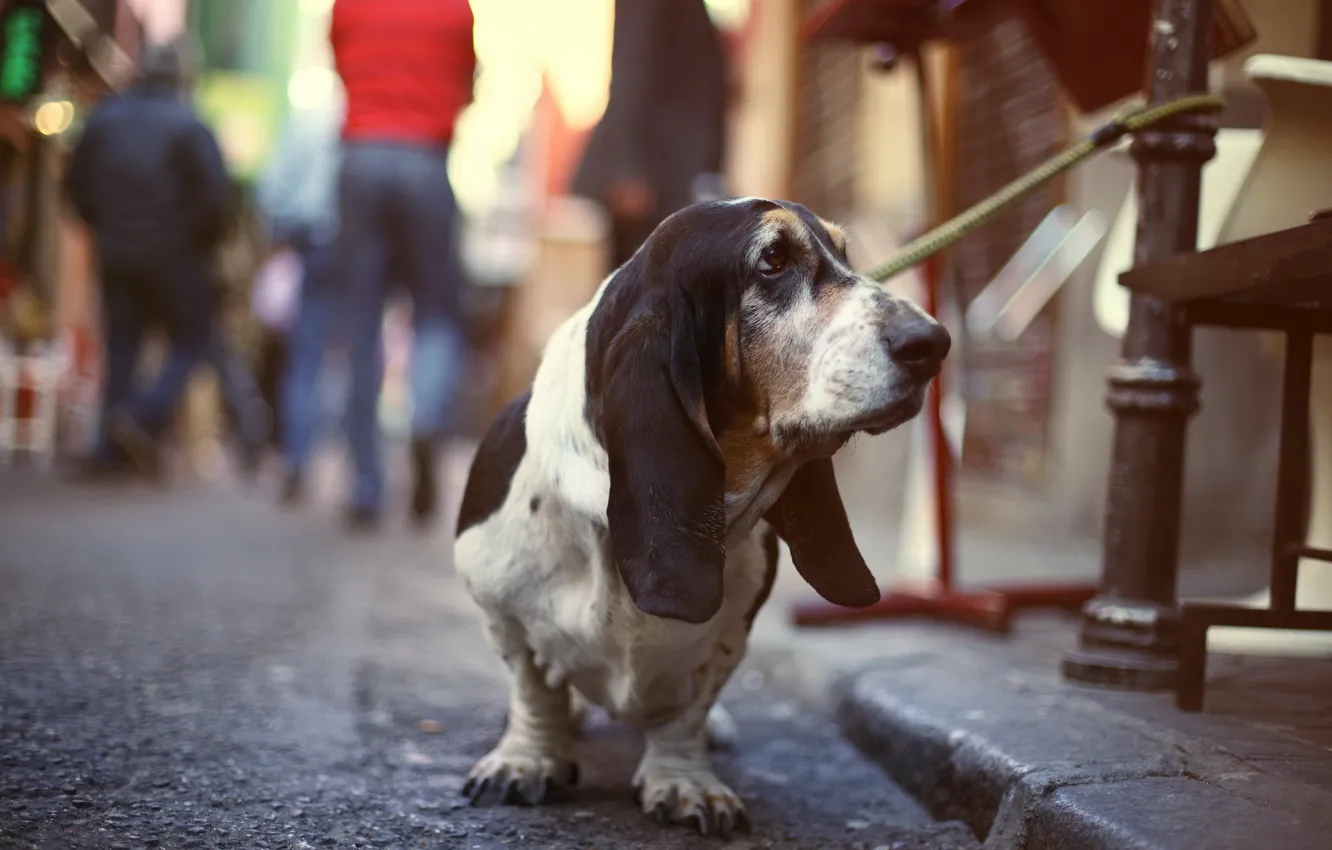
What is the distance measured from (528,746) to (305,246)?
17.7 ft

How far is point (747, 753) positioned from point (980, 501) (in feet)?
12.5

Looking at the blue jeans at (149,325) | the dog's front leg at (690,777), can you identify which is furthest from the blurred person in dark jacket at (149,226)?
the dog's front leg at (690,777)

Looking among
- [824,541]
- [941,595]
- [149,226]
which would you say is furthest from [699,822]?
[149,226]

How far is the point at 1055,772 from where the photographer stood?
1847 mm

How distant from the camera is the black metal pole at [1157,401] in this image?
2.39 metres

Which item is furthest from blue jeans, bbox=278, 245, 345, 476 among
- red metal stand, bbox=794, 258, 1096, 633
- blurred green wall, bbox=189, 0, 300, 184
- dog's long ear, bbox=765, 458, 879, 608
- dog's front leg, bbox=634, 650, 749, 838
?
blurred green wall, bbox=189, 0, 300, 184

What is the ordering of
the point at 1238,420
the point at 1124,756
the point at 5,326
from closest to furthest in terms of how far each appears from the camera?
1. the point at 1124,756
2. the point at 1238,420
3. the point at 5,326

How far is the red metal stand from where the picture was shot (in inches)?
130

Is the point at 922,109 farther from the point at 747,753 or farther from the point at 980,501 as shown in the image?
the point at 980,501

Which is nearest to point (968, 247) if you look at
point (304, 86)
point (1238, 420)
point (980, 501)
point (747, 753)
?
point (980, 501)

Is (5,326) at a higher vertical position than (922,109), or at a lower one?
lower

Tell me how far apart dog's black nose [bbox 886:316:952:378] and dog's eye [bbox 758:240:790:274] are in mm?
217

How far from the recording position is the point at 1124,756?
1.91 m

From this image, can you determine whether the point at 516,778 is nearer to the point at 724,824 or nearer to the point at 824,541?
the point at 724,824
